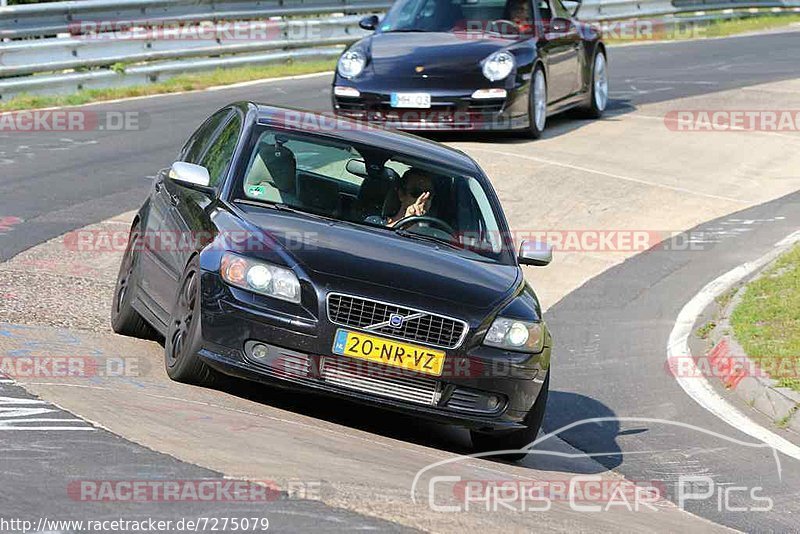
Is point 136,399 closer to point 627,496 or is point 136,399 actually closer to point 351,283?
point 351,283

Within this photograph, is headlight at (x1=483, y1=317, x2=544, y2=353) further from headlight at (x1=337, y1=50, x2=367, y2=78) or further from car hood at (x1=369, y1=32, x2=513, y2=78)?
headlight at (x1=337, y1=50, x2=367, y2=78)

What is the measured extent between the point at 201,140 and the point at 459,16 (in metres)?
8.28

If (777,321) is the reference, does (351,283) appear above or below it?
above

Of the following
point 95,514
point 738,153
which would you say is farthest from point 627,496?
point 738,153

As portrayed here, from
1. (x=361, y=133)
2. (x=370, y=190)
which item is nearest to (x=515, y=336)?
(x=370, y=190)

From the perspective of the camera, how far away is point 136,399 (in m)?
6.95

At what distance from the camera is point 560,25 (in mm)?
17922

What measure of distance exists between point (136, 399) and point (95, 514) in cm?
202

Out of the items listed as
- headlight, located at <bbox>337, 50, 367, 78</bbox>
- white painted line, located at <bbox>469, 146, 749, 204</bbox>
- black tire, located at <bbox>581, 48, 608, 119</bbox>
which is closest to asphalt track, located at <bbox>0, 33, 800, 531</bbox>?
white painted line, located at <bbox>469, 146, 749, 204</bbox>

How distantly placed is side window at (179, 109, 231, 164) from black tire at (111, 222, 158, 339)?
0.58m

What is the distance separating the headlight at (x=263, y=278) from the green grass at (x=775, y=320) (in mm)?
3611

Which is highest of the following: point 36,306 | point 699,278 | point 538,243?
point 538,243

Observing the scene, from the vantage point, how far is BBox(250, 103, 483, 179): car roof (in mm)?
8664

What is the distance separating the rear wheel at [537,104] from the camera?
1706cm
